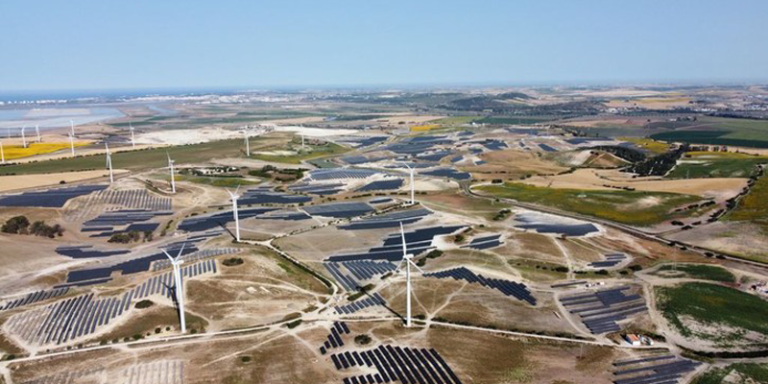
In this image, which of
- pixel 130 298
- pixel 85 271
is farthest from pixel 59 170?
pixel 130 298

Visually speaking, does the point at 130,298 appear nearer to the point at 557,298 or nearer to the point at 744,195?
the point at 557,298

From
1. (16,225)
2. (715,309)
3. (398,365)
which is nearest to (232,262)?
(398,365)

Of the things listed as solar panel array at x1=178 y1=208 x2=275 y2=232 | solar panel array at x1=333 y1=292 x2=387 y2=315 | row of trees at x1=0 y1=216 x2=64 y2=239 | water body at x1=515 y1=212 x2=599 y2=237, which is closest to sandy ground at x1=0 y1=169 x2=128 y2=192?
row of trees at x1=0 y1=216 x2=64 y2=239

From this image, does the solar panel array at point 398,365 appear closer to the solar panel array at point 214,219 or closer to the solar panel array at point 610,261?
the solar panel array at point 610,261

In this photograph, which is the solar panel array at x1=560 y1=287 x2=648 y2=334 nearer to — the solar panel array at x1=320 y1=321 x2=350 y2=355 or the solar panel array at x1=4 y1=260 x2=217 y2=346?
the solar panel array at x1=320 y1=321 x2=350 y2=355

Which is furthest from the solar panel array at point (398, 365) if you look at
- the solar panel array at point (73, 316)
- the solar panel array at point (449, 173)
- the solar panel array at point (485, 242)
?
the solar panel array at point (449, 173)

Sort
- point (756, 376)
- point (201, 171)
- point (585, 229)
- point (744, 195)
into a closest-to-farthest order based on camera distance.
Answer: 1. point (756, 376)
2. point (585, 229)
3. point (744, 195)
4. point (201, 171)

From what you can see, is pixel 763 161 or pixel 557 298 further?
pixel 763 161
